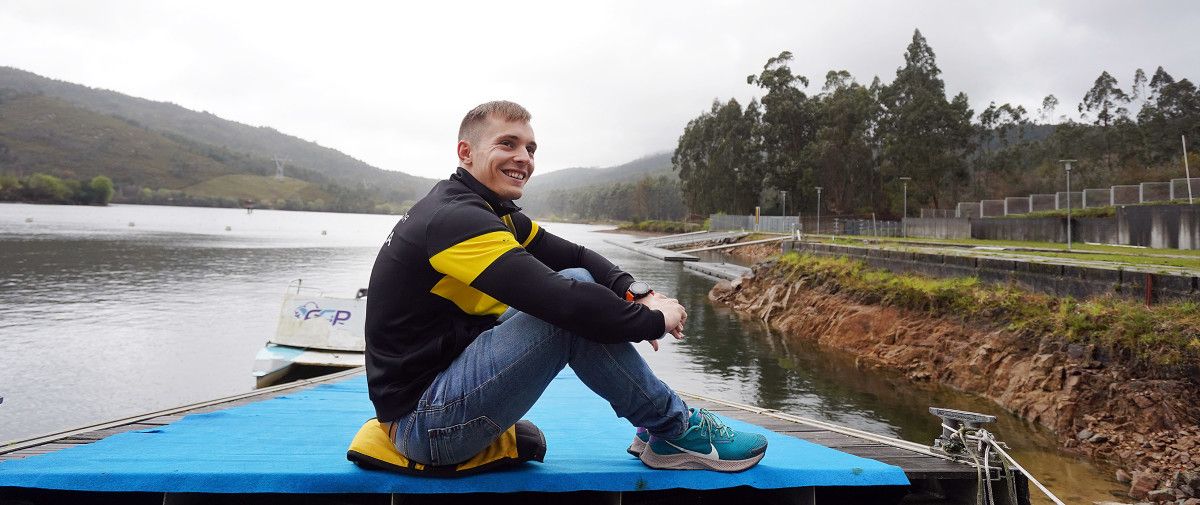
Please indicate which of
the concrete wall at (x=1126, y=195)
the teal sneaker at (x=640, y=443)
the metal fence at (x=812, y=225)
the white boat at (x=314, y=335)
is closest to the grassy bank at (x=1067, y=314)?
the teal sneaker at (x=640, y=443)

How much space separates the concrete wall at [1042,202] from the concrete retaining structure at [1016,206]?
42.2 inches

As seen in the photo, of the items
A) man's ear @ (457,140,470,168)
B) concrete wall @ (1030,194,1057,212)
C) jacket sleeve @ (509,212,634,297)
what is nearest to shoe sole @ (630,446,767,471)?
jacket sleeve @ (509,212,634,297)

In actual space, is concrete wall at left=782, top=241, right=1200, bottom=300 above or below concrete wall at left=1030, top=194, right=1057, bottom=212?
below

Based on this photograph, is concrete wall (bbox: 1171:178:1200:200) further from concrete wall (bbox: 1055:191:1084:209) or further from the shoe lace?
the shoe lace

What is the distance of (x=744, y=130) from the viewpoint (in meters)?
75.4

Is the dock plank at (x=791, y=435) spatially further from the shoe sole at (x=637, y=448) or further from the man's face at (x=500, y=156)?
the man's face at (x=500, y=156)

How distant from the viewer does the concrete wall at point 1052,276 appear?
9.86 meters

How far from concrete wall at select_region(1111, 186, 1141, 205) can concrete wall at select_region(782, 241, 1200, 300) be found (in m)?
19.3

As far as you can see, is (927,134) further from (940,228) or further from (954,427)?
(954,427)

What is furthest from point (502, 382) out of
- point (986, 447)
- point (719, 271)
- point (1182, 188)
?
point (719, 271)

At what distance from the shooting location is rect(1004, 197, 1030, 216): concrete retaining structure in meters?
39.3

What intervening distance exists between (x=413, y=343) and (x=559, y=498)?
104 cm

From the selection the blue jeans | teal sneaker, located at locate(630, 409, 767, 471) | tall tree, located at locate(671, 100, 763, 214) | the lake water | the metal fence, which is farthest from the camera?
tall tree, located at locate(671, 100, 763, 214)

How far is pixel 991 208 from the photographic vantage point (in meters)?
42.8
